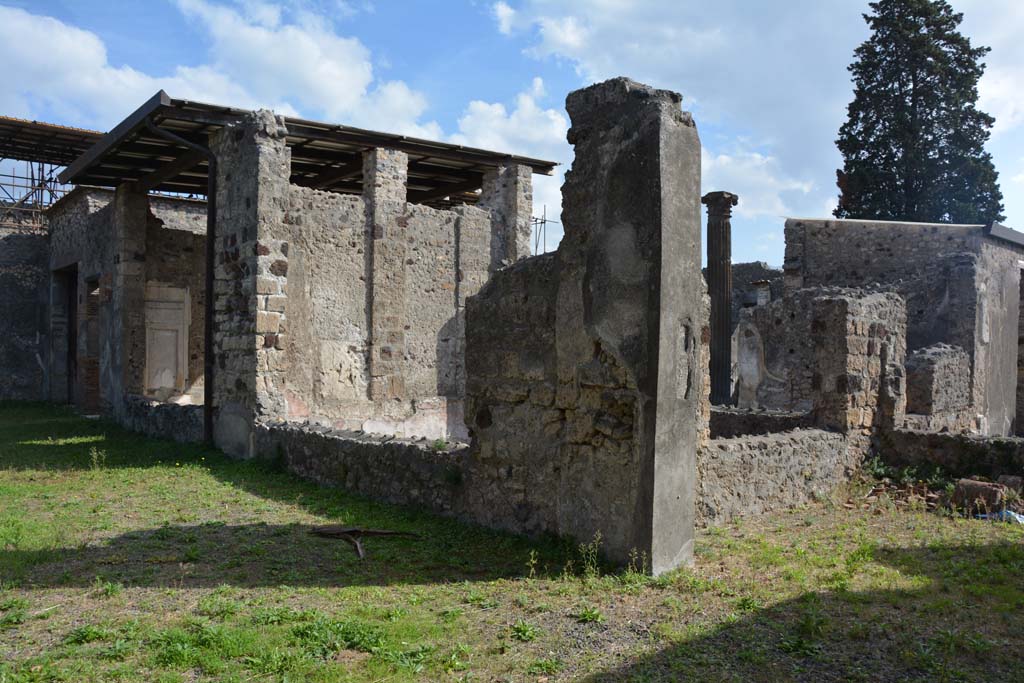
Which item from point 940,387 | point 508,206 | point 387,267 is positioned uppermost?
point 508,206

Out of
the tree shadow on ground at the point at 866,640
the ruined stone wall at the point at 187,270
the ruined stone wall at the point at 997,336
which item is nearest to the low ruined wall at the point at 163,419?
the ruined stone wall at the point at 187,270

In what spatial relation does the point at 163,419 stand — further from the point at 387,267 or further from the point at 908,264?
the point at 908,264

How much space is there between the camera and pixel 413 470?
7.34m

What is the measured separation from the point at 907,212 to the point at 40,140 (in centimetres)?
2466

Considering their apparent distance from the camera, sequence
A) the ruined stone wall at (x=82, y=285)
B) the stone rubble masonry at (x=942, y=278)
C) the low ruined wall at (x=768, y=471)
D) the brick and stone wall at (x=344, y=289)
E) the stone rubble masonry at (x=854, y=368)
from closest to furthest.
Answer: the low ruined wall at (x=768, y=471) → the stone rubble masonry at (x=854, y=368) → the brick and stone wall at (x=344, y=289) → the stone rubble masonry at (x=942, y=278) → the ruined stone wall at (x=82, y=285)

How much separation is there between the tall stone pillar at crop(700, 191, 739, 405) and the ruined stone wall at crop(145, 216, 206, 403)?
10368 mm

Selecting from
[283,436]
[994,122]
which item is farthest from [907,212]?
[283,436]

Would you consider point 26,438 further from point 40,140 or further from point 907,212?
point 907,212

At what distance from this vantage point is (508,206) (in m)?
14.5

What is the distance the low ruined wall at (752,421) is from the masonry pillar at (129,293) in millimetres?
10038

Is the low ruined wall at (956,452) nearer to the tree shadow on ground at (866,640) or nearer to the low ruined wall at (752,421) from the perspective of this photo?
the low ruined wall at (752,421)

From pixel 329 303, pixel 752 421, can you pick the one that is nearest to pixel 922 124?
pixel 752 421

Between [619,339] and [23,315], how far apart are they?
736 inches

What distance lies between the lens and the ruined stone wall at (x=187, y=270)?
14930 mm
